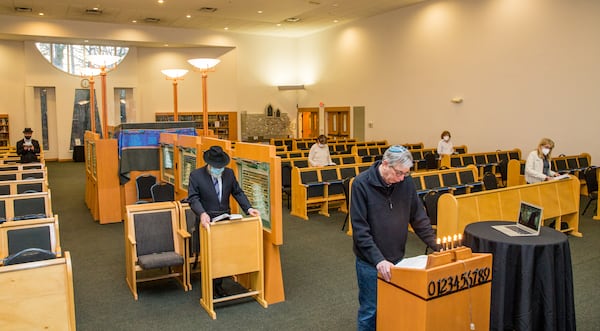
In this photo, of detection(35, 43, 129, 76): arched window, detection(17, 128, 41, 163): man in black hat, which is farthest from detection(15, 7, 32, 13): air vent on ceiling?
detection(17, 128, 41, 163): man in black hat

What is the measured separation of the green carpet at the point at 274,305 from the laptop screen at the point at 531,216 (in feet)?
3.67

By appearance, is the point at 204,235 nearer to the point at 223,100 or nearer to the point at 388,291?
the point at 388,291

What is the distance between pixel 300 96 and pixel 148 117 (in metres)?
6.67

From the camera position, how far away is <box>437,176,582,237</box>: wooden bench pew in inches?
229

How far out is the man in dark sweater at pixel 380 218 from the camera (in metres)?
3.03

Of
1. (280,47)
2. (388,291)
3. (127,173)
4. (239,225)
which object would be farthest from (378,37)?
(388,291)

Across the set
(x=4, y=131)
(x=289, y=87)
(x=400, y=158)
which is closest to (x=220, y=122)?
(x=289, y=87)

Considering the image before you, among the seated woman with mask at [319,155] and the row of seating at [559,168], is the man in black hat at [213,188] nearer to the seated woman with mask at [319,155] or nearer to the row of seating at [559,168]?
the seated woman with mask at [319,155]

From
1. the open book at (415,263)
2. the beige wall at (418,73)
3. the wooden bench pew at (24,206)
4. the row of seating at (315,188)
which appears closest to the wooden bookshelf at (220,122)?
the beige wall at (418,73)

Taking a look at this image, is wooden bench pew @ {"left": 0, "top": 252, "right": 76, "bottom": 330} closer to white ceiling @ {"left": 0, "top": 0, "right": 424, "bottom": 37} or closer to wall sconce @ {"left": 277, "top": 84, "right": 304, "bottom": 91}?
white ceiling @ {"left": 0, "top": 0, "right": 424, "bottom": 37}

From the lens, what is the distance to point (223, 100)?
69.2 feet

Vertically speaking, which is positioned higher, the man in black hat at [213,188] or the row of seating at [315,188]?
the man in black hat at [213,188]

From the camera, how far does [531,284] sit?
13.0 feet

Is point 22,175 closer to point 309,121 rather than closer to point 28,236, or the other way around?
point 28,236
